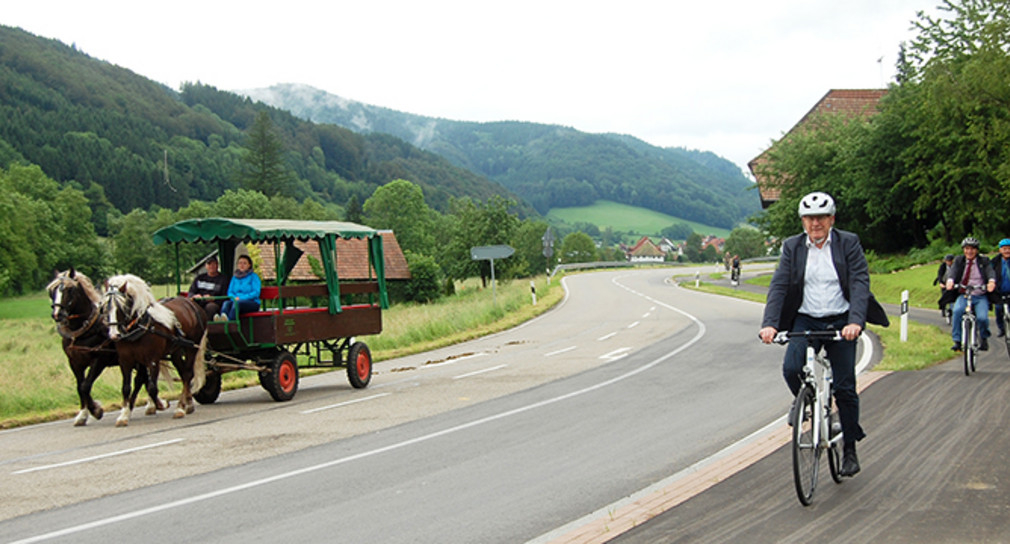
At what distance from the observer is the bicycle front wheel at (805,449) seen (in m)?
5.67

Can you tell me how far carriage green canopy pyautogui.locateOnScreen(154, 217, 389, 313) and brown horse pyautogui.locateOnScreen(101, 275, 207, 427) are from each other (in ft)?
3.82

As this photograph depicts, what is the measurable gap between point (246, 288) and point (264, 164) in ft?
376

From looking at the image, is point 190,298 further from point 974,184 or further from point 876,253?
point 876,253

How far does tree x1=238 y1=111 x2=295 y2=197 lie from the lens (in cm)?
12015

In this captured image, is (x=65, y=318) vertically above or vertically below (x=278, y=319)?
above

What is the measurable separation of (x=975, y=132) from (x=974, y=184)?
3.52 meters

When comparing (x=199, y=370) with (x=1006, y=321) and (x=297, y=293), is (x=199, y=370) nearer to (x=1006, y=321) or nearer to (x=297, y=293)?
(x=297, y=293)

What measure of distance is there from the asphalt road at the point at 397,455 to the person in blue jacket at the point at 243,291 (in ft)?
4.66

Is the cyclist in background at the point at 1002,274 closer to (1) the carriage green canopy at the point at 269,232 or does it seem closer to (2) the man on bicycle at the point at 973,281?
(2) the man on bicycle at the point at 973,281

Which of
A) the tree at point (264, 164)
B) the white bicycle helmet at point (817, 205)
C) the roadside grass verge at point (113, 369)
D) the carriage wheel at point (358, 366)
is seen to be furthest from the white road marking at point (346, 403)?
the tree at point (264, 164)

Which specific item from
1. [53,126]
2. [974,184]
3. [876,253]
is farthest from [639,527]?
[53,126]

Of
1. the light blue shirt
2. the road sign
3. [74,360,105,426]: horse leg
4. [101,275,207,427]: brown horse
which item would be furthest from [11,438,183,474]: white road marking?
the road sign

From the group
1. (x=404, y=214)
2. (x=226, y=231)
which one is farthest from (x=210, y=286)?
(x=404, y=214)

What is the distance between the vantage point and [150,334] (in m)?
10.9
